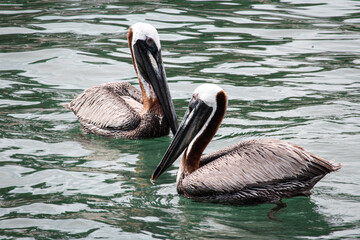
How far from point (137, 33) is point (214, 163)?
7.95 feet

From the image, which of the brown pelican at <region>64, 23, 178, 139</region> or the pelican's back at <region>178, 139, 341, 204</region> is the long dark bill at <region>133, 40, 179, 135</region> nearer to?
the brown pelican at <region>64, 23, 178, 139</region>

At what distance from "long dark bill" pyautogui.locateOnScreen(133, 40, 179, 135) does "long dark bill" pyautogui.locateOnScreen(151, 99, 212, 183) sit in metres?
1.46

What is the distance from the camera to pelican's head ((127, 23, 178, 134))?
289 inches

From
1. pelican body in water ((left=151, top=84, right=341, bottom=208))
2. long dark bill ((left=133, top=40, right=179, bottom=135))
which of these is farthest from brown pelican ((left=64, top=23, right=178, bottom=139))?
pelican body in water ((left=151, top=84, right=341, bottom=208))

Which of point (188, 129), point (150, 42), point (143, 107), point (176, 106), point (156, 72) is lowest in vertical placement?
point (176, 106)

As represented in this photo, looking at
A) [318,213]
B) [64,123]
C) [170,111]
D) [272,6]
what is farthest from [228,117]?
[272,6]

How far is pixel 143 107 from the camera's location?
7656 millimetres

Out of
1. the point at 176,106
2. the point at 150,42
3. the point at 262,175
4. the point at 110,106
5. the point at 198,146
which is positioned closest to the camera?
the point at 262,175

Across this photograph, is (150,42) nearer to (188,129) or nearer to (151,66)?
(151,66)

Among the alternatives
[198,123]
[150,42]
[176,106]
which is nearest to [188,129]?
[198,123]

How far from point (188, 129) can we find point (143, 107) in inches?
76.0

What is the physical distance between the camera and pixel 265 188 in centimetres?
539

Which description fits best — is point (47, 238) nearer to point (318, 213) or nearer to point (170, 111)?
point (318, 213)

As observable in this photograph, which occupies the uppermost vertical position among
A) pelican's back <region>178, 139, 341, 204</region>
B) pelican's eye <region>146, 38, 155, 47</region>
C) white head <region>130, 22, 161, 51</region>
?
white head <region>130, 22, 161, 51</region>
